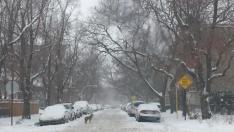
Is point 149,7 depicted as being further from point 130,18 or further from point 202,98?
point 130,18

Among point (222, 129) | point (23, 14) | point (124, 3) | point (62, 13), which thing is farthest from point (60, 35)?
point (222, 129)

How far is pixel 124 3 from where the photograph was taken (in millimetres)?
55031

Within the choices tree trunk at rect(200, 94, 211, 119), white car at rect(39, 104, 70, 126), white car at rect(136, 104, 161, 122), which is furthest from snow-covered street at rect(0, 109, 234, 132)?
white car at rect(136, 104, 161, 122)

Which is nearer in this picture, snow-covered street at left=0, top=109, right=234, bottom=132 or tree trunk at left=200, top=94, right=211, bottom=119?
snow-covered street at left=0, top=109, right=234, bottom=132

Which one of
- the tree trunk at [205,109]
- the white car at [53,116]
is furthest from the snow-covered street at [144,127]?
the white car at [53,116]

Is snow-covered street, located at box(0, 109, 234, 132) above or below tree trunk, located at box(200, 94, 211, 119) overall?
below

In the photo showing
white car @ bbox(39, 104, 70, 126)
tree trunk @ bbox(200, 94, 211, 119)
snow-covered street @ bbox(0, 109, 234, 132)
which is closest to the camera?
snow-covered street @ bbox(0, 109, 234, 132)

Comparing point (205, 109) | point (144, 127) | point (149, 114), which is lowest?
point (144, 127)

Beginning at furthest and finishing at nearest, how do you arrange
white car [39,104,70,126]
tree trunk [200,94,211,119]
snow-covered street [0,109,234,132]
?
1. white car [39,104,70,126]
2. tree trunk [200,94,211,119]
3. snow-covered street [0,109,234,132]

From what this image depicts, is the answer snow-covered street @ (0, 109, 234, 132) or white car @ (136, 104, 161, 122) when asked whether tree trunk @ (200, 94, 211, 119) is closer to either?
snow-covered street @ (0, 109, 234, 132)

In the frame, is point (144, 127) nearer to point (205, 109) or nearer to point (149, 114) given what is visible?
point (205, 109)

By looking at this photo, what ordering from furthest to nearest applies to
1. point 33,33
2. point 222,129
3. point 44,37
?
point 44,37 → point 33,33 → point 222,129

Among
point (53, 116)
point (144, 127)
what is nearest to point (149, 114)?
point (53, 116)

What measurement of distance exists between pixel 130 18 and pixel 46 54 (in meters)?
9.81
